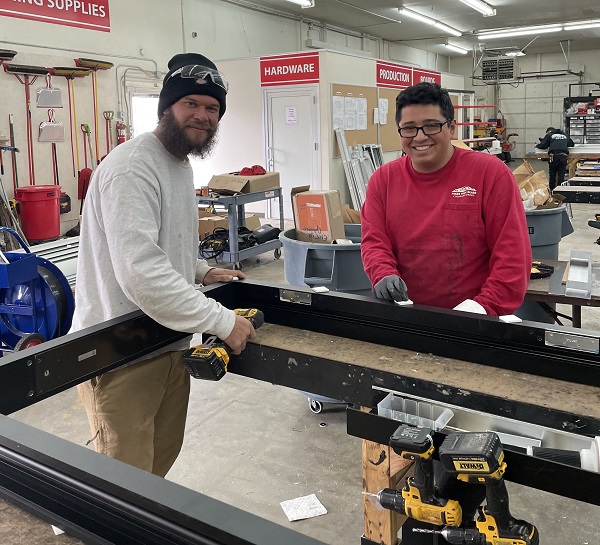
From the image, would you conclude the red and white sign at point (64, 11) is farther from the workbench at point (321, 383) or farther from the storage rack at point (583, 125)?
the storage rack at point (583, 125)

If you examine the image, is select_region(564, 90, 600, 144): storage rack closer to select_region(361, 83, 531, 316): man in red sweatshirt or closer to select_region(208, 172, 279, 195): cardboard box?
select_region(208, 172, 279, 195): cardboard box

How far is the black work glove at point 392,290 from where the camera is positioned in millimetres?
1785

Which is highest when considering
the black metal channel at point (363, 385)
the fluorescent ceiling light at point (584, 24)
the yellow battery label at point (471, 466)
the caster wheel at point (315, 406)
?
the fluorescent ceiling light at point (584, 24)

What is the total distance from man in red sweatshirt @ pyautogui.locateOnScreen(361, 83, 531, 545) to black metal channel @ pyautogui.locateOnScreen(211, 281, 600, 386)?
0.23 meters

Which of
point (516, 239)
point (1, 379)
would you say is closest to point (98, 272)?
point (1, 379)

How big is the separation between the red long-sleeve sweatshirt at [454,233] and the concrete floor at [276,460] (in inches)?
36.5

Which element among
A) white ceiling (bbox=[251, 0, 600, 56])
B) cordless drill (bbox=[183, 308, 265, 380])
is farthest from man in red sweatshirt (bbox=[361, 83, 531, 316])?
white ceiling (bbox=[251, 0, 600, 56])

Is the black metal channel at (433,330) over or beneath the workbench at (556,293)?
over

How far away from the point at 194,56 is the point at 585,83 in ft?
60.9

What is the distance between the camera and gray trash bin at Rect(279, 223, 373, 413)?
10.9 ft

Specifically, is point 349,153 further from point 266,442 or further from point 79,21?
point 266,442

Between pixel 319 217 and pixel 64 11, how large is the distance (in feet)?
16.6

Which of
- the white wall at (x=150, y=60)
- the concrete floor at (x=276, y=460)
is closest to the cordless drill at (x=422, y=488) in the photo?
the concrete floor at (x=276, y=460)

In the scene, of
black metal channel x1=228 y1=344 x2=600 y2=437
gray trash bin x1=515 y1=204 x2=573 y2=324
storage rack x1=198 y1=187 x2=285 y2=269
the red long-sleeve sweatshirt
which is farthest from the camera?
storage rack x1=198 y1=187 x2=285 y2=269
